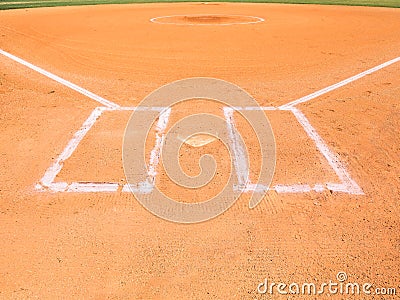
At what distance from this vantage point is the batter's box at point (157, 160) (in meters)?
3.23

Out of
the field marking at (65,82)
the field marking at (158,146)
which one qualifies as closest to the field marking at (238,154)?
the field marking at (158,146)

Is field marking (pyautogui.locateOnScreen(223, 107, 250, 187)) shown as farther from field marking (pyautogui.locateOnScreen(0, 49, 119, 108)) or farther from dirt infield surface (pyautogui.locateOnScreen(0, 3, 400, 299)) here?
field marking (pyautogui.locateOnScreen(0, 49, 119, 108))

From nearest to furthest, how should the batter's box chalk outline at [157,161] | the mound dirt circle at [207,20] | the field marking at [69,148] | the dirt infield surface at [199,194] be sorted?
the dirt infield surface at [199,194]
the batter's box chalk outline at [157,161]
the field marking at [69,148]
the mound dirt circle at [207,20]

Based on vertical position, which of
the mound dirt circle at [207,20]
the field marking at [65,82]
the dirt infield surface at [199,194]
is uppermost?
the mound dirt circle at [207,20]

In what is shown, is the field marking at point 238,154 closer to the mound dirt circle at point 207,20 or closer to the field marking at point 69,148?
the field marking at point 69,148

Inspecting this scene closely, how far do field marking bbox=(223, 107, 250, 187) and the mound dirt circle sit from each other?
8.22 meters

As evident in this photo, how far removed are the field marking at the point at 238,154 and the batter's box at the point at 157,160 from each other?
1 centimetres

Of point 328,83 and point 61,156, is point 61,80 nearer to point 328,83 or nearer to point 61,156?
point 61,156

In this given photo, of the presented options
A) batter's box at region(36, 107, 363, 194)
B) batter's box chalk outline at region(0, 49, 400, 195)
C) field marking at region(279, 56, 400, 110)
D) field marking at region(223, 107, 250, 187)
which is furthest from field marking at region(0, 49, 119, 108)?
field marking at region(279, 56, 400, 110)

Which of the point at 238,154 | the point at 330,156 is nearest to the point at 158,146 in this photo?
the point at 238,154

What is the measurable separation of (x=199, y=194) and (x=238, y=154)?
78cm

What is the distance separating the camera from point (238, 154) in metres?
3.73

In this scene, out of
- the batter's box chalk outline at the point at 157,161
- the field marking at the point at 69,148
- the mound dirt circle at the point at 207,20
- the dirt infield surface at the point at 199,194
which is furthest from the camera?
the mound dirt circle at the point at 207,20

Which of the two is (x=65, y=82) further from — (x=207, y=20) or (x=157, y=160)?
(x=207, y=20)
